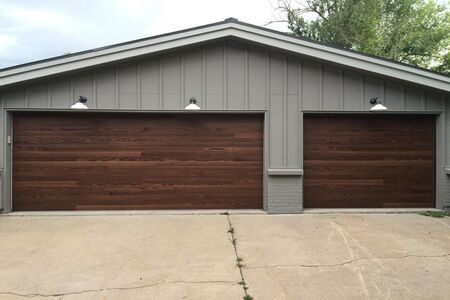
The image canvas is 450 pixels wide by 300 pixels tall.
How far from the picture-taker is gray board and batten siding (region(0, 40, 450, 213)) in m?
5.74

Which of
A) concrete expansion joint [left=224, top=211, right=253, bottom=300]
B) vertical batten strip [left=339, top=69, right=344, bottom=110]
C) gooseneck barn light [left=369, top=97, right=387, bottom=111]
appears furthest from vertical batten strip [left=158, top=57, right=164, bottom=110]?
gooseneck barn light [left=369, top=97, right=387, bottom=111]

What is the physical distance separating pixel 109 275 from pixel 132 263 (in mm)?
344

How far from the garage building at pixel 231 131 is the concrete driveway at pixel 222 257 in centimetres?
66

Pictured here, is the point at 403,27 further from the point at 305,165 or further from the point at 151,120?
the point at 151,120

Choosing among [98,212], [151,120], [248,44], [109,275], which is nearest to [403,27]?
[248,44]

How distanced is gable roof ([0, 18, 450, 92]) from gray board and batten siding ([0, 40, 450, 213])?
0.27m

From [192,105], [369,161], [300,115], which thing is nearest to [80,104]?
[192,105]

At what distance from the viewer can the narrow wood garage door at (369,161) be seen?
6.04 metres

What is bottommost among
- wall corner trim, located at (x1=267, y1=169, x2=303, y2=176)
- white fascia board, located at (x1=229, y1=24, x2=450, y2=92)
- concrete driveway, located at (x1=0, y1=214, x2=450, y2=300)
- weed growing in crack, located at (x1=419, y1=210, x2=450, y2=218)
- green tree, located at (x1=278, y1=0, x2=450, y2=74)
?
concrete driveway, located at (x1=0, y1=214, x2=450, y2=300)

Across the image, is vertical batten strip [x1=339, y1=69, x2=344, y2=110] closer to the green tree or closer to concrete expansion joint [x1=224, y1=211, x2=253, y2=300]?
concrete expansion joint [x1=224, y1=211, x2=253, y2=300]

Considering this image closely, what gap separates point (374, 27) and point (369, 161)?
1424 cm

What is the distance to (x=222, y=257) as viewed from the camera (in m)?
3.63

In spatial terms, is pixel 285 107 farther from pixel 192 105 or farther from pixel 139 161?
pixel 139 161

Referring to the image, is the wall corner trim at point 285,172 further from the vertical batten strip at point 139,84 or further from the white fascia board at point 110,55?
the vertical batten strip at point 139,84
